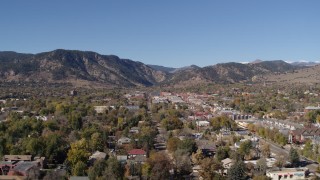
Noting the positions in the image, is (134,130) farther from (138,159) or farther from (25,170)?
(25,170)

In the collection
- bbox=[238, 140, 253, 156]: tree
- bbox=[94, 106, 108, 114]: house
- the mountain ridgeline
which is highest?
the mountain ridgeline

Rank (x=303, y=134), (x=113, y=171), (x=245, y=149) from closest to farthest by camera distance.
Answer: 1. (x=113, y=171)
2. (x=245, y=149)
3. (x=303, y=134)

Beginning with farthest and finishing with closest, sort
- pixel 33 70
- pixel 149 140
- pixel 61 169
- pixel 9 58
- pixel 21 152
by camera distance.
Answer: pixel 9 58, pixel 33 70, pixel 149 140, pixel 21 152, pixel 61 169

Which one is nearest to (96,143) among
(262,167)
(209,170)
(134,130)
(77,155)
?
(77,155)

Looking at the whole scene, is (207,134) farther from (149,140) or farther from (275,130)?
(149,140)

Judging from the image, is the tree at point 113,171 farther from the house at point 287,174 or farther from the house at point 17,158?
the house at point 287,174

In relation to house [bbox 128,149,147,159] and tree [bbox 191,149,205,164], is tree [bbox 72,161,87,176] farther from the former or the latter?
tree [bbox 191,149,205,164]

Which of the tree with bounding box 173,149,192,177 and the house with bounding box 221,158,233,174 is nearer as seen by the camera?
the tree with bounding box 173,149,192,177

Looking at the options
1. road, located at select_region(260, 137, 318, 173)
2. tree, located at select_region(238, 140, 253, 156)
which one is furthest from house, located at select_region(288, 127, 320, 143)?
tree, located at select_region(238, 140, 253, 156)

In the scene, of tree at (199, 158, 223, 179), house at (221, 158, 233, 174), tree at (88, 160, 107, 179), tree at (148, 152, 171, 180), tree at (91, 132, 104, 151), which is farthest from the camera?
tree at (91, 132, 104, 151)

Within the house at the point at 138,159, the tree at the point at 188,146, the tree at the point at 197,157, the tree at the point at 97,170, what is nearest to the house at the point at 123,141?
the house at the point at 138,159

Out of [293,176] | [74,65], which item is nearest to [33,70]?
[74,65]
